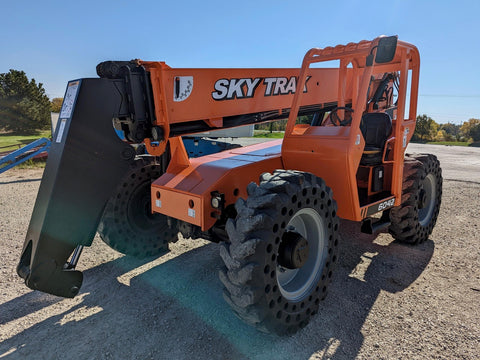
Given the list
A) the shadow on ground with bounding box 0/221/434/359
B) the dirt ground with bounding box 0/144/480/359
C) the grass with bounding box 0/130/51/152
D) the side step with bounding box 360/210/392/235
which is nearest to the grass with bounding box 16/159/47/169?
the grass with bounding box 0/130/51/152

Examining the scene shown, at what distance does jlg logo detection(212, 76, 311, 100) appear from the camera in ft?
11.3

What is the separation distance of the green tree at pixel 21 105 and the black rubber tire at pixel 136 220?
34.5 m

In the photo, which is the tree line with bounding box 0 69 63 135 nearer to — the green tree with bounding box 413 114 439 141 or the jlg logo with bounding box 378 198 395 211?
the jlg logo with bounding box 378 198 395 211

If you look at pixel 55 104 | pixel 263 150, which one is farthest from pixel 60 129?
pixel 55 104

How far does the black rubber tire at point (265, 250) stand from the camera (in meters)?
2.54

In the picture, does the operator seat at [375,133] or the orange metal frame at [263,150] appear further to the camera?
the operator seat at [375,133]

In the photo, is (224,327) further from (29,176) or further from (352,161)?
(29,176)

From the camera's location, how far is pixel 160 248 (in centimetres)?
457

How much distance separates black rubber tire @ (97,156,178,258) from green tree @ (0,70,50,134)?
34521 mm

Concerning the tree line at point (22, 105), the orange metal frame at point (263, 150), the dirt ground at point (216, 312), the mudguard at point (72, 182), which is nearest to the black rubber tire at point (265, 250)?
the dirt ground at point (216, 312)

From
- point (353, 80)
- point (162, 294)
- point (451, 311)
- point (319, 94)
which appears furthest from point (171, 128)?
point (451, 311)

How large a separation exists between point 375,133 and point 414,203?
1.18 metres

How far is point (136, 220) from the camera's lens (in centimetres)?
429

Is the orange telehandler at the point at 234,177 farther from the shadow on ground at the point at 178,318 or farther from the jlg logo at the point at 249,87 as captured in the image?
the shadow on ground at the point at 178,318
